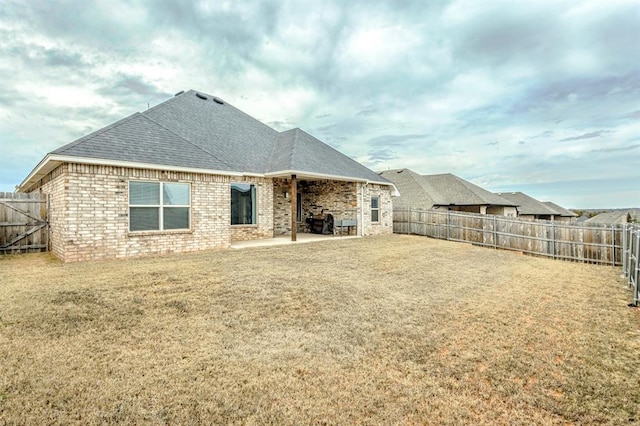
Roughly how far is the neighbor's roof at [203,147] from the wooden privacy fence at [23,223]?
41.0 inches

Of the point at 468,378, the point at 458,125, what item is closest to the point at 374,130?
the point at 458,125

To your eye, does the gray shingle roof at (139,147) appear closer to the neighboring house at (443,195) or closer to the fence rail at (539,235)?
the fence rail at (539,235)

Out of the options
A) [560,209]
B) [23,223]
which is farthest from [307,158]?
[560,209]

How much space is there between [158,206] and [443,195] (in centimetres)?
2239

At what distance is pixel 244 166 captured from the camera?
1333 cm

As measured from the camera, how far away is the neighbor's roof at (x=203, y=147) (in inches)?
376

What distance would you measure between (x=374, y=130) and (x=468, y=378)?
21.4 m

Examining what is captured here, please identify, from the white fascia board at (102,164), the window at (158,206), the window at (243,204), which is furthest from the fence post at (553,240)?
the window at (158,206)

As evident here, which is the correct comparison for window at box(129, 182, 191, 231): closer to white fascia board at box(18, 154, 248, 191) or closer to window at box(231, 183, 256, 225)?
white fascia board at box(18, 154, 248, 191)

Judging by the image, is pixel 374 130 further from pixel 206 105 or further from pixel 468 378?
pixel 468 378

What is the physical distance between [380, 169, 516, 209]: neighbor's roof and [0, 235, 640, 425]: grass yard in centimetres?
1812

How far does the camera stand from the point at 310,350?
362 cm

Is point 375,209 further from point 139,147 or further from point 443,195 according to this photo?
point 139,147

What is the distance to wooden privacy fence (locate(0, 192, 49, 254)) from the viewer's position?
10.7 m
